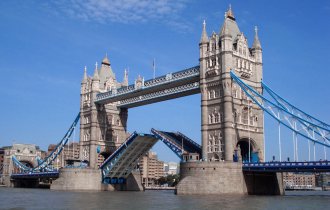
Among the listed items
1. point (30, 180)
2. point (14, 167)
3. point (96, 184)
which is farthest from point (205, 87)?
point (14, 167)

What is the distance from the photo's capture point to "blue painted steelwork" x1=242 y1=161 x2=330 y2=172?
57.2 m

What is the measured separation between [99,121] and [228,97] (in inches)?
1372

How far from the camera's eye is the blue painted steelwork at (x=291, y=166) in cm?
5715

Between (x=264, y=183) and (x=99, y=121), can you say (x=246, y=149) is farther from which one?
(x=99, y=121)

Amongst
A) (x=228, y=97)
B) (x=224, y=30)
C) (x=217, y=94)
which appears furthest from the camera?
(x=224, y=30)

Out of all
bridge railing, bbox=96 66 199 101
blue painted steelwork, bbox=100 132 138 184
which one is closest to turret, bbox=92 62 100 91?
bridge railing, bbox=96 66 199 101

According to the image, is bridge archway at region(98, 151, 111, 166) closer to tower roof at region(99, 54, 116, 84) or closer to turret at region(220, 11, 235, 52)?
tower roof at region(99, 54, 116, 84)

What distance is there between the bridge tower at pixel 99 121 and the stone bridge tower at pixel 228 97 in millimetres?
26468

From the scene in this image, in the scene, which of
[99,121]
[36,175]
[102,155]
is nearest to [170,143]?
[99,121]

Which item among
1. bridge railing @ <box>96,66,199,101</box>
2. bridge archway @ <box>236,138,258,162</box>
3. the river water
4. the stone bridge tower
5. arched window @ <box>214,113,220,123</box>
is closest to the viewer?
the river water

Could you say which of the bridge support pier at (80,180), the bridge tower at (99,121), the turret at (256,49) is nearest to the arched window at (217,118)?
the turret at (256,49)

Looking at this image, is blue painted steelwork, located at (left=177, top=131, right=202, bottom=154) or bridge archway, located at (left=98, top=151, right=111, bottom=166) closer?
blue painted steelwork, located at (left=177, top=131, right=202, bottom=154)

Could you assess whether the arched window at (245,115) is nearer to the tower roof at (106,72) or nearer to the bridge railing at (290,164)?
the bridge railing at (290,164)

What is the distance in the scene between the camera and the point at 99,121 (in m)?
94.3
